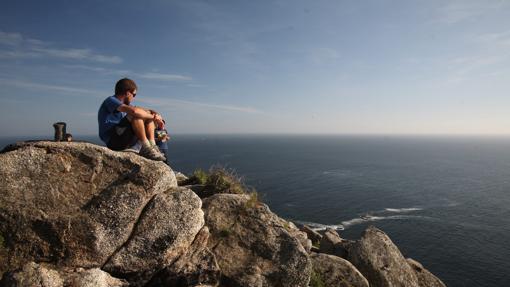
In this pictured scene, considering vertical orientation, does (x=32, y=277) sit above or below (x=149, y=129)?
below

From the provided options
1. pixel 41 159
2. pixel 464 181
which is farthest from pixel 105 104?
pixel 464 181

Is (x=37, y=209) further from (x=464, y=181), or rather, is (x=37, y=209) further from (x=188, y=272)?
(x=464, y=181)

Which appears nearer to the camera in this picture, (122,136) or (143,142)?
(143,142)

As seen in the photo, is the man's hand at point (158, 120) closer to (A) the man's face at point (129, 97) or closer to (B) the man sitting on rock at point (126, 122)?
→ (B) the man sitting on rock at point (126, 122)

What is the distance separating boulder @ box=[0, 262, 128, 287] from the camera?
5.80 meters

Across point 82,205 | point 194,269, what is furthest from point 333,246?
point 82,205

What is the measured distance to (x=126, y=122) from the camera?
946 centimetres

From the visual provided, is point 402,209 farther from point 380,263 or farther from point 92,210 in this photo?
point 92,210

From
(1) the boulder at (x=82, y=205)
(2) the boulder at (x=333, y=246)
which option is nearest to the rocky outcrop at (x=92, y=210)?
(1) the boulder at (x=82, y=205)

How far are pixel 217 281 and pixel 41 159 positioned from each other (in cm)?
569

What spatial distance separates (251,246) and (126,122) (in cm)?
576

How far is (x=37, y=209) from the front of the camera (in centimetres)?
691

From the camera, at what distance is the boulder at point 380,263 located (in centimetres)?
1395

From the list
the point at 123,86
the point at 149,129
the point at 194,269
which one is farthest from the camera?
the point at 149,129
